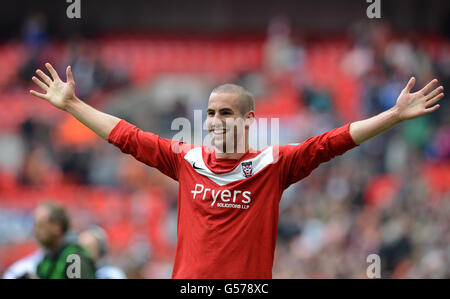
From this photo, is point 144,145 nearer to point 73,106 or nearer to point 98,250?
point 73,106

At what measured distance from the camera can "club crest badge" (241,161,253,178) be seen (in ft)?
12.7

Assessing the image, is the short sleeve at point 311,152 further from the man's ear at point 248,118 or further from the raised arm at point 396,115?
the man's ear at point 248,118

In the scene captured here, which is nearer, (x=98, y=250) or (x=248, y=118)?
(x=248, y=118)

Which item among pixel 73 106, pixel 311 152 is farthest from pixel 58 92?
pixel 311 152

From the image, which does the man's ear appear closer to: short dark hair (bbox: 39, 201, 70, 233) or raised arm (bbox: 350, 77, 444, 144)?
raised arm (bbox: 350, 77, 444, 144)

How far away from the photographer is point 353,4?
20.3 meters

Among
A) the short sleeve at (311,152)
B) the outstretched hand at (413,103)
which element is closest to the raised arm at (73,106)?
the short sleeve at (311,152)

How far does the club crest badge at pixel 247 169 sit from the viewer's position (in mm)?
3871

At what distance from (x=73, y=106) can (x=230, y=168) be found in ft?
3.53

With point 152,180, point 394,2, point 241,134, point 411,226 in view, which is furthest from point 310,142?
point 394,2

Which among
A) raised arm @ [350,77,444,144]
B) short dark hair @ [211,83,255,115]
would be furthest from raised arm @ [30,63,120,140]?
raised arm @ [350,77,444,144]

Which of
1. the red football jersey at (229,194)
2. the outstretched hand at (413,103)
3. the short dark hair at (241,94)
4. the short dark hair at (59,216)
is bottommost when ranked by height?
the red football jersey at (229,194)

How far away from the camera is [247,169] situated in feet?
12.8

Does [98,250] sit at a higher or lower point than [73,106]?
lower
